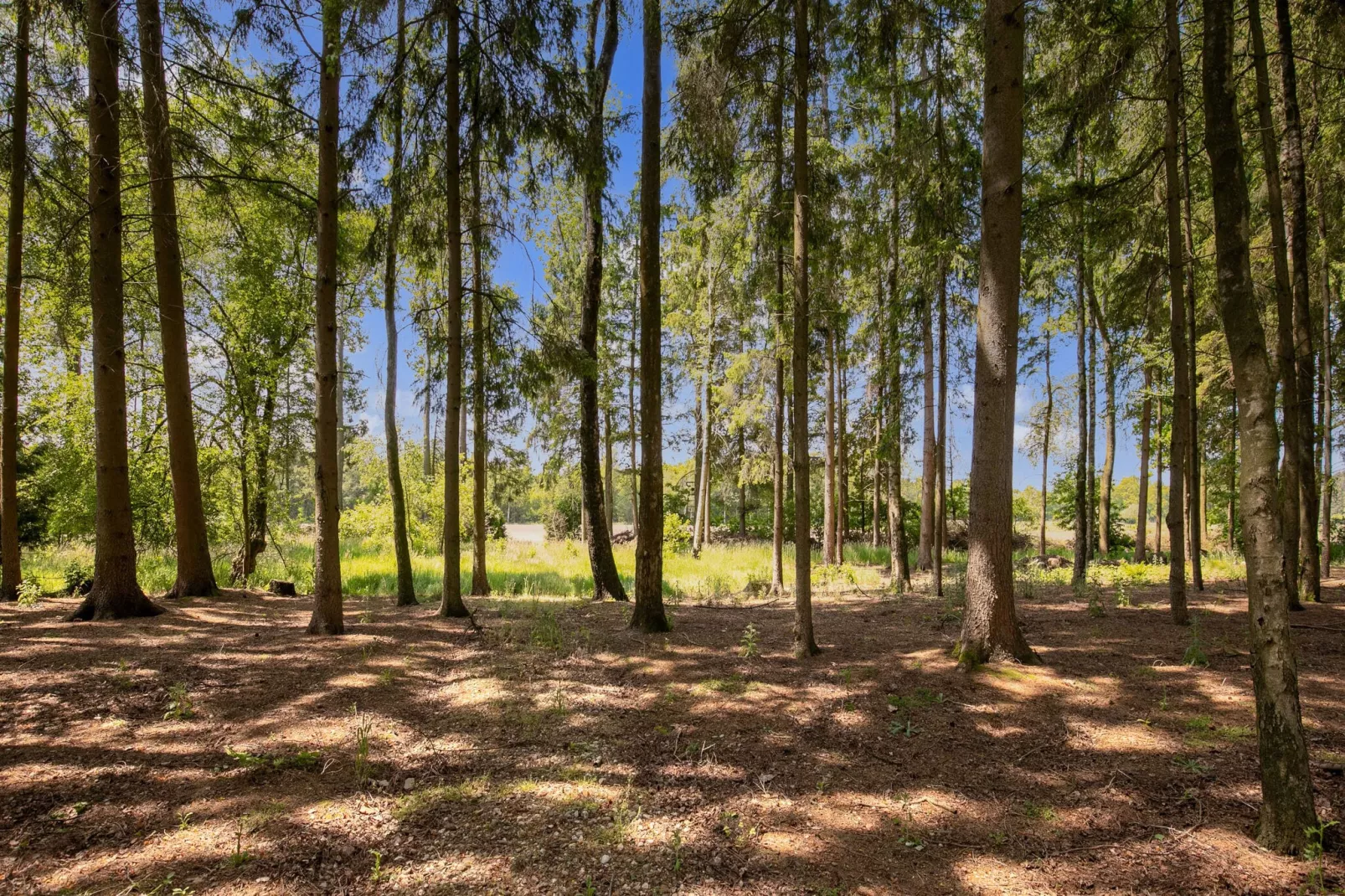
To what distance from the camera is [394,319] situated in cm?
883

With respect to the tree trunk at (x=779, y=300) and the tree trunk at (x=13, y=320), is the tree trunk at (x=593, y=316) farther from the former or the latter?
the tree trunk at (x=13, y=320)

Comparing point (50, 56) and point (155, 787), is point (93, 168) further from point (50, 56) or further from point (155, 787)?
point (155, 787)

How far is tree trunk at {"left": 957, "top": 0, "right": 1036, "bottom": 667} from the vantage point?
508cm

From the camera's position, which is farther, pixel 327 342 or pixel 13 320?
pixel 13 320

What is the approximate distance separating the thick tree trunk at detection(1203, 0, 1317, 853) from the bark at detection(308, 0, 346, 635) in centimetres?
710

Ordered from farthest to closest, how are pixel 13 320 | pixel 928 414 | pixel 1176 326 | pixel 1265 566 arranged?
pixel 928 414 → pixel 13 320 → pixel 1176 326 → pixel 1265 566

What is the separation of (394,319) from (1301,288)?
12063 mm

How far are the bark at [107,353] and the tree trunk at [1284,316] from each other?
471 inches

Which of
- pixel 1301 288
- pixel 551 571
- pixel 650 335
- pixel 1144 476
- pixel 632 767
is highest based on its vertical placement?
pixel 1301 288

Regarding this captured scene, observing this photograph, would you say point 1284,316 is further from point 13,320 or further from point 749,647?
point 13,320

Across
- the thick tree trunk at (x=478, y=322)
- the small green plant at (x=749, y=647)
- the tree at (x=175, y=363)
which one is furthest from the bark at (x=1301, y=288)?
the tree at (x=175, y=363)

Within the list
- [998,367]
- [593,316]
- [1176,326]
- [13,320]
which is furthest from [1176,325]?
[13,320]

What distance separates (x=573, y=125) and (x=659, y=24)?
159 cm

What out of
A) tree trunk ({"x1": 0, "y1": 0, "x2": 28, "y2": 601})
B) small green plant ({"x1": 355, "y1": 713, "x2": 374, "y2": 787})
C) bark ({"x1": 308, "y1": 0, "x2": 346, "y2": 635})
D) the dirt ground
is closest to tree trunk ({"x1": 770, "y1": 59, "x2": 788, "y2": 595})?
the dirt ground
